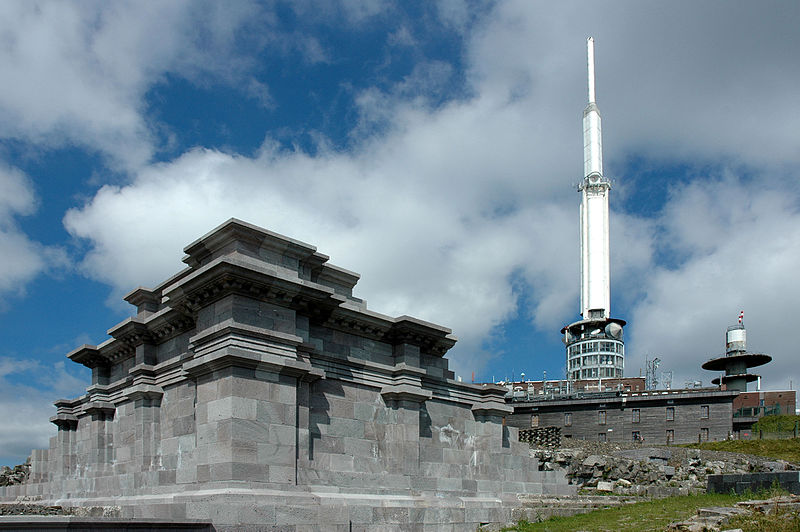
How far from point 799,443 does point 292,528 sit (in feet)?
169

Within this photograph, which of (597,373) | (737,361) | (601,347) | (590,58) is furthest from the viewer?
(590,58)

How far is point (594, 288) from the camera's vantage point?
289ft

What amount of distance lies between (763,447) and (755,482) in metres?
33.5

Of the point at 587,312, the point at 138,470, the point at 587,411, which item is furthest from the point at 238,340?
the point at 587,312

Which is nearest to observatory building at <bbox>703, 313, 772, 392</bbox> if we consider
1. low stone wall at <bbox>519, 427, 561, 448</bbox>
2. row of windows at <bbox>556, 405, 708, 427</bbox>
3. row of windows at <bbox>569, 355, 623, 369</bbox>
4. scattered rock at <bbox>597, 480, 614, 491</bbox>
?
row of windows at <bbox>569, 355, 623, 369</bbox>

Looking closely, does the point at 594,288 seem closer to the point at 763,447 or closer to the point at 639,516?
the point at 763,447

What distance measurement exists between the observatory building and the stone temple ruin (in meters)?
62.0

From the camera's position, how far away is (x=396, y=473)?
730 inches

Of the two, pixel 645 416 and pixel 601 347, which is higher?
pixel 601 347

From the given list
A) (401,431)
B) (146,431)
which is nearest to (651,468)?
(401,431)

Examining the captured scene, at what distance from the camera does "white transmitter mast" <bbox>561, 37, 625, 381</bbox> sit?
85.8m

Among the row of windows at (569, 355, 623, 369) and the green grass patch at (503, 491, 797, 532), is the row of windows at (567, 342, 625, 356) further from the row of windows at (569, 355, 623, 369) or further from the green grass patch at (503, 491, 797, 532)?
the green grass patch at (503, 491, 797, 532)

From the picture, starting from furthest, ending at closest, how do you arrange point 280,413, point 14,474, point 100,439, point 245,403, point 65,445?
point 14,474, point 65,445, point 100,439, point 280,413, point 245,403

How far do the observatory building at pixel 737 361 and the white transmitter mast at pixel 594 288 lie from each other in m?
12.2
